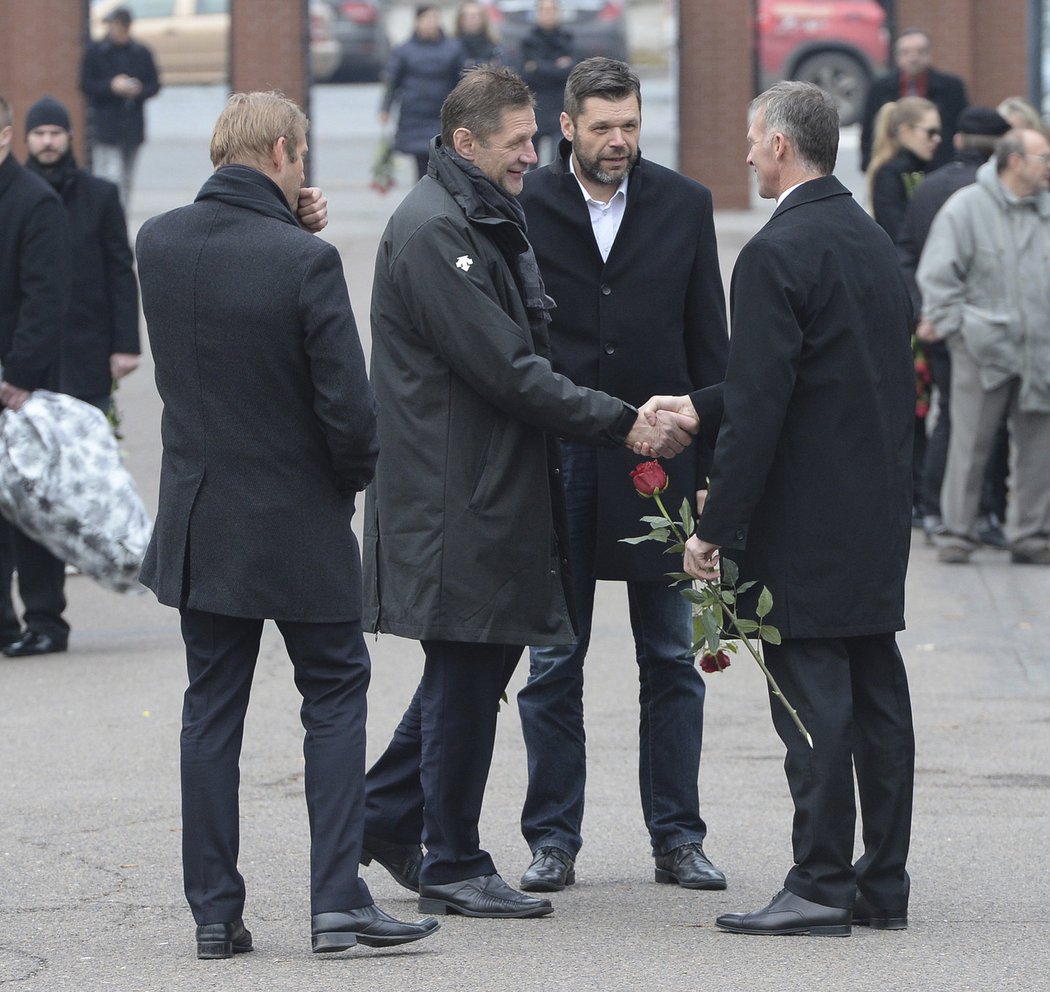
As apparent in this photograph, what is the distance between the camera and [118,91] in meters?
17.9

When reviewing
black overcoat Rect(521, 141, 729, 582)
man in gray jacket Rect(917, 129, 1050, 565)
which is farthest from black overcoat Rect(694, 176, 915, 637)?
man in gray jacket Rect(917, 129, 1050, 565)

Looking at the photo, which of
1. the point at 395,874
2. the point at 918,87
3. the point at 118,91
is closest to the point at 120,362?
the point at 395,874

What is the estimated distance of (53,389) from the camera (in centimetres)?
853

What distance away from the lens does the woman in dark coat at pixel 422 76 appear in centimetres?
1781

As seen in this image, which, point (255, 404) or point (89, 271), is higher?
point (255, 404)

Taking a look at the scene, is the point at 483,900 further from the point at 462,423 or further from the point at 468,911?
the point at 462,423

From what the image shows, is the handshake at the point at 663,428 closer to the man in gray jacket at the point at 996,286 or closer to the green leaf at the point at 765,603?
the green leaf at the point at 765,603

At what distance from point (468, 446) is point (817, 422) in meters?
0.84

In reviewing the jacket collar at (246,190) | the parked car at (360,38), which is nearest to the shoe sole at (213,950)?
the jacket collar at (246,190)

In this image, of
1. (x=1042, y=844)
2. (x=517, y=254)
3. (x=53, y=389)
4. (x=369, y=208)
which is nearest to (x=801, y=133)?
(x=517, y=254)

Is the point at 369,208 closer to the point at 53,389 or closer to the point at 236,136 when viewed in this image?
the point at 53,389

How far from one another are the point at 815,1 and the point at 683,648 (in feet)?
55.5

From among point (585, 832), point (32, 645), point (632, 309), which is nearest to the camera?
point (632, 309)

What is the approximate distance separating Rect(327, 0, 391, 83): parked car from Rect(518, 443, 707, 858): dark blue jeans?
20.0m
